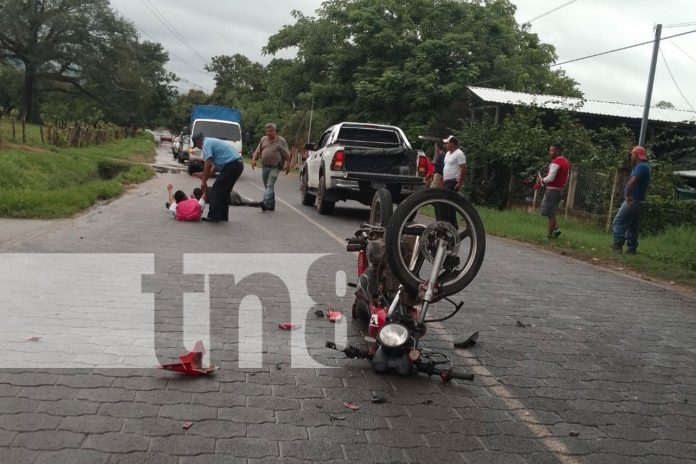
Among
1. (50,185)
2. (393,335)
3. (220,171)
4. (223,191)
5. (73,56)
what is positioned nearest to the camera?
(393,335)

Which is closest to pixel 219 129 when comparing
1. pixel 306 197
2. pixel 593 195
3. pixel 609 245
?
pixel 306 197

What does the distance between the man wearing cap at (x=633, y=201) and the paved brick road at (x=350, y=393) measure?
161 inches

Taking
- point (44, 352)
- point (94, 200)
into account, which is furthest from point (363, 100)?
point (44, 352)

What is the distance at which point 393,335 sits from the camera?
4211 mm

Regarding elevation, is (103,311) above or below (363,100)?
below

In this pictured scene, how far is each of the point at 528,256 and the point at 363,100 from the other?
2201 centimetres

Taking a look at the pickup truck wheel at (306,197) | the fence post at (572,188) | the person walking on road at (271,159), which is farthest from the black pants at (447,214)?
the fence post at (572,188)

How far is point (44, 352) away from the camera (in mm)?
4359

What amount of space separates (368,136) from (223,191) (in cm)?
532

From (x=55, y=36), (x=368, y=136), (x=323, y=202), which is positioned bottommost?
(x=323, y=202)

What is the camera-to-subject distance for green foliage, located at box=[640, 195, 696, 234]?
605 inches

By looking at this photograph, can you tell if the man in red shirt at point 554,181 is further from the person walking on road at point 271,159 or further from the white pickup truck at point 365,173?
the person walking on road at point 271,159

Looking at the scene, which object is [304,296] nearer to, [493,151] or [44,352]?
[44,352]

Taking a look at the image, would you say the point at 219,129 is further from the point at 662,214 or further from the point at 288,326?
the point at 288,326
